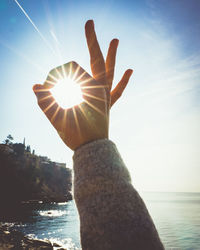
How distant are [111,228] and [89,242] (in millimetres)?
134

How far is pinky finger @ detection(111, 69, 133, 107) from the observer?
157 cm

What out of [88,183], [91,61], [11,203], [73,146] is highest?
[91,61]

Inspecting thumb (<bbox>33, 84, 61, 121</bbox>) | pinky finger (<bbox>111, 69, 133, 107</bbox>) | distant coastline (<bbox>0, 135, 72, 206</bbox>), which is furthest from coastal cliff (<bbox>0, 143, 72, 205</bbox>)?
thumb (<bbox>33, 84, 61, 121</bbox>)

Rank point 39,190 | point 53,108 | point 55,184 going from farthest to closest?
1. point 55,184
2. point 39,190
3. point 53,108

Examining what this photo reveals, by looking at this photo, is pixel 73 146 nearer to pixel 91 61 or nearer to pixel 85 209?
pixel 85 209

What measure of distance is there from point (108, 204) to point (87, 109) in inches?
23.7

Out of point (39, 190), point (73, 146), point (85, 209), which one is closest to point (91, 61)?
point (73, 146)

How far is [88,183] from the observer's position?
91 cm

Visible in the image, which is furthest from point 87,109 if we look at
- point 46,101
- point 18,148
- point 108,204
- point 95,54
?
point 18,148

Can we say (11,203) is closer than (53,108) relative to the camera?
No

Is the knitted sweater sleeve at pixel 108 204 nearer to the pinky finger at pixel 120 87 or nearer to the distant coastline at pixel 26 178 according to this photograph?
the pinky finger at pixel 120 87

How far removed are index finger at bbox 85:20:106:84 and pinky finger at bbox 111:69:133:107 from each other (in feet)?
1.17

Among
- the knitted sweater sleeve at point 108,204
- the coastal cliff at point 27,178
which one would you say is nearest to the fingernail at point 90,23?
the knitted sweater sleeve at point 108,204

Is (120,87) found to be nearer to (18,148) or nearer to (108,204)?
(108,204)
